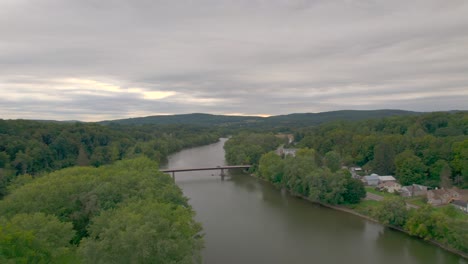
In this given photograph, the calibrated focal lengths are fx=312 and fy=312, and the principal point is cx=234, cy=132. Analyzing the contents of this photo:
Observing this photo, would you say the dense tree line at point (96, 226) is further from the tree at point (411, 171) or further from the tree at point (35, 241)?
the tree at point (411, 171)

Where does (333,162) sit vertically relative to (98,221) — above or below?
below

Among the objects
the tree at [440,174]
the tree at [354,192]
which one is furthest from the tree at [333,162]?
the tree at [440,174]

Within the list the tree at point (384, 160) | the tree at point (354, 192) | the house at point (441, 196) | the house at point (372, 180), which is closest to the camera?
the house at point (441, 196)

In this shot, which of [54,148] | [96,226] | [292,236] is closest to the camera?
[96,226]

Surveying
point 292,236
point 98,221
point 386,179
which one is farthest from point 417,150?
point 98,221

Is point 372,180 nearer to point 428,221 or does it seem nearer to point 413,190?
point 413,190

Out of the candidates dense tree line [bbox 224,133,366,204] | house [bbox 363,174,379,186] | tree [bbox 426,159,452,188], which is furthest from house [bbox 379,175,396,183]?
dense tree line [bbox 224,133,366,204]

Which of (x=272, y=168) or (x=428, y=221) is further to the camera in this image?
(x=272, y=168)
